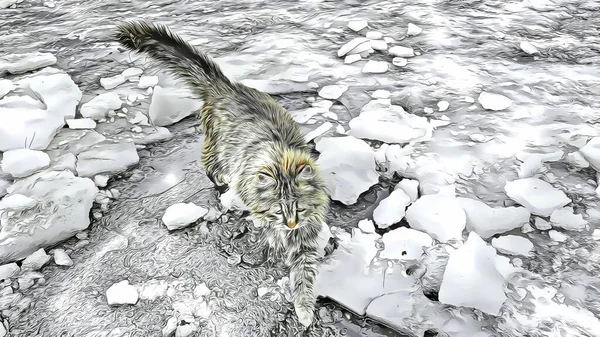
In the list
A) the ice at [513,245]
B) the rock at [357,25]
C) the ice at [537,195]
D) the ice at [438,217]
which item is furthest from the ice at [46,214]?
the rock at [357,25]

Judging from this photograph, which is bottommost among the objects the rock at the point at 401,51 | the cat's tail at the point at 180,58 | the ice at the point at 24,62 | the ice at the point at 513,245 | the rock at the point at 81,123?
the ice at the point at 513,245

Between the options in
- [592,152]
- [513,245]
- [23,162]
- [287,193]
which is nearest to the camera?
[287,193]

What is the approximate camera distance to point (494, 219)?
2.77 m

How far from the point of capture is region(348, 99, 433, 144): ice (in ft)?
11.3

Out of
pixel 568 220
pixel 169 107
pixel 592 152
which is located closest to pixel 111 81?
pixel 169 107

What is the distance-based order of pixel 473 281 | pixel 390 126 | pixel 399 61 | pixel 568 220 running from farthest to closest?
pixel 399 61 → pixel 390 126 → pixel 568 220 → pixel 473 281

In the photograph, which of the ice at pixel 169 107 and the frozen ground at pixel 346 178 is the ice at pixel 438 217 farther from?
the ice at pixel 169 107

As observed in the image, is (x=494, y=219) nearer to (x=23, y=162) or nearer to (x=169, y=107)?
(x=169, y=107)

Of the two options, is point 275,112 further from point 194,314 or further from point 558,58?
point 558,58

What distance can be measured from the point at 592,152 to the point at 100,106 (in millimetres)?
3601

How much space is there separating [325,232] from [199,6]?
11.2ft

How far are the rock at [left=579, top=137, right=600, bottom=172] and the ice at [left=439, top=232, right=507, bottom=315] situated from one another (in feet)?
3.78

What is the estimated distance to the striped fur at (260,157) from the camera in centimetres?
254

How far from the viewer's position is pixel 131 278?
105 inches
